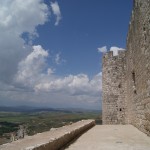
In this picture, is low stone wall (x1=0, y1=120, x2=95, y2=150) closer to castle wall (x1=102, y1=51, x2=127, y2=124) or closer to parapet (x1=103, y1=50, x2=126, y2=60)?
castle wall (x1=102, y1=51, x2=127, y2=124)

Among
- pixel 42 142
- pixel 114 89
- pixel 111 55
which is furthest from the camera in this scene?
pixel 111 55

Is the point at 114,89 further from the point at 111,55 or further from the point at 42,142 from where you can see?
the point at 42,142

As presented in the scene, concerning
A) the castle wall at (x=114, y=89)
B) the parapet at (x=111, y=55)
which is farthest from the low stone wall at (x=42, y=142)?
the parapet at (x=111, y=55)

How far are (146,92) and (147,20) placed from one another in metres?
2.24

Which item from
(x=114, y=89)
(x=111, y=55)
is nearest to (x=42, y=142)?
(x=114, y=89)

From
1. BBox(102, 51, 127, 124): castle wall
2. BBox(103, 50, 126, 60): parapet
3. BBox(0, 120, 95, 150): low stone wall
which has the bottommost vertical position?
BBox(0, 120, 95, 150): low stone wall

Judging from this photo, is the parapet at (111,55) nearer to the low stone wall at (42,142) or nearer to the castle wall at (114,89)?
the castle wall at (114,89)

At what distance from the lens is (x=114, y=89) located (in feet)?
58.3

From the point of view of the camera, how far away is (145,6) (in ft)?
25.7

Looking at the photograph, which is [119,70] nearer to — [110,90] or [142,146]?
[110,90]

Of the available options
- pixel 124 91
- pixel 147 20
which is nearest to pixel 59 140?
pixel 147 20

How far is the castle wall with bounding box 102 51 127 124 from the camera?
57.7 ft

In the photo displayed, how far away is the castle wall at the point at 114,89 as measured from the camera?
1759 cm

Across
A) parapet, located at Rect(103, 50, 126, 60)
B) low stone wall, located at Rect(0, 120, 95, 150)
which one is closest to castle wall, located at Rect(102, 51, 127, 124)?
parapet, located at Rect(103, 50, 126, 60)
